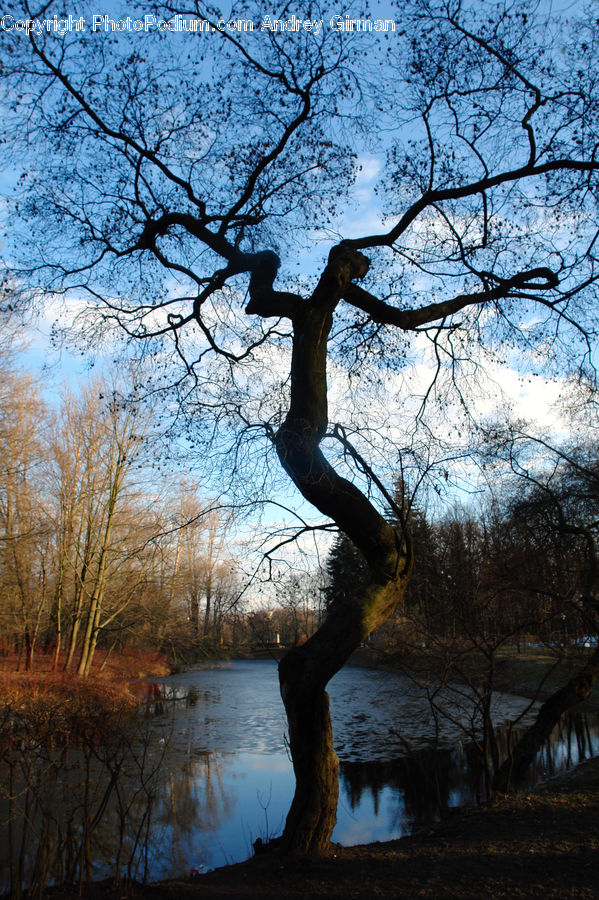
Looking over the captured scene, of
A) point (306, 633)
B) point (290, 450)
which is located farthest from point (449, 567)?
point (290, 450)

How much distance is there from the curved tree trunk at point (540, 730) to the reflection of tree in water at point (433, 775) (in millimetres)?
1005

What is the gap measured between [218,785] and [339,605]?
664 cm

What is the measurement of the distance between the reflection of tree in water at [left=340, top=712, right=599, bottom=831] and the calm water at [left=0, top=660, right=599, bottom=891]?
32 millimetres

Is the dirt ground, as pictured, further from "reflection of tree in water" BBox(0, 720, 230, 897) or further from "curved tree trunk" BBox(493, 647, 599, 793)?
"curved tree trunk" BBox(493, 647, 599, 793)

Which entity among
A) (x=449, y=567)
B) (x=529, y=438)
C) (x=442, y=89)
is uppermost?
(x=442, y=89)

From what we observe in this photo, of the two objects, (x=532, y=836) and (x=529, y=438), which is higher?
(x=529, y=438)

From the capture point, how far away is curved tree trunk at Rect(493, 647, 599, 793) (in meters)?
6.45

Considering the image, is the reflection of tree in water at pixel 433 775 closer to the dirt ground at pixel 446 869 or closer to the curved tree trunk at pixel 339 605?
the dirt ground at pixel 446 869

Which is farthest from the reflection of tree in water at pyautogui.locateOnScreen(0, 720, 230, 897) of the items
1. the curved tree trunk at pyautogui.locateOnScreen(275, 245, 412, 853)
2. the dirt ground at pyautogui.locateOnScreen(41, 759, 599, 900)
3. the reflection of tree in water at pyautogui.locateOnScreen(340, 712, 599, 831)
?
the reflection of tree in water at pyautogui.locateOnScreen(340, 712, 599, 831)

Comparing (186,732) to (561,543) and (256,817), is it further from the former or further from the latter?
(561,543)

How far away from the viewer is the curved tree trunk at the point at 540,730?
6.45m

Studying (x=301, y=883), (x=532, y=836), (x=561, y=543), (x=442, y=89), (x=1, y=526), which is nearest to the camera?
(x=301, y=883)

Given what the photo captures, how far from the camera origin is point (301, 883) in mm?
3814

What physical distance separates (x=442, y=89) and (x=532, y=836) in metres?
6.20
